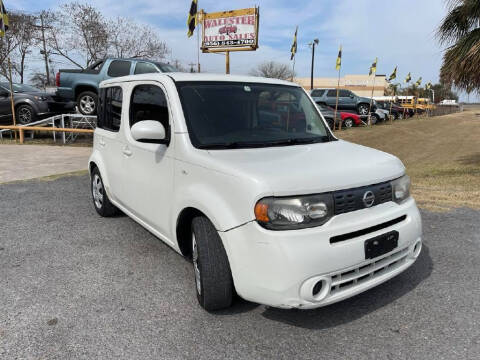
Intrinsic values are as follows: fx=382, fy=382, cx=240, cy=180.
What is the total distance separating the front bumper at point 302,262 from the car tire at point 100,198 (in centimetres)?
286

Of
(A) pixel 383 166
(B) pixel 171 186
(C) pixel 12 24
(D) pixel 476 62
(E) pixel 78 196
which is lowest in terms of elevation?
(E) pixel 78 196

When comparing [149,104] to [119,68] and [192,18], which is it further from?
[192,18]

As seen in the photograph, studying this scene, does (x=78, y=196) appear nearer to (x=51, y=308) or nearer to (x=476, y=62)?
(x=51, y=308)

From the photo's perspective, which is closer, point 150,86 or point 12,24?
point 150,86

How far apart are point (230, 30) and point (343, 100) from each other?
36.1 ft

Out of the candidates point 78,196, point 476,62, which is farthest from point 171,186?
point 476,62

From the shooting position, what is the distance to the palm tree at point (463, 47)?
743cm

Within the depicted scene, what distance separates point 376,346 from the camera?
8.08 ft

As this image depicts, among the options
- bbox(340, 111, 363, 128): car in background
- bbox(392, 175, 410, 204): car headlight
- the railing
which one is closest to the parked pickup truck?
the railing

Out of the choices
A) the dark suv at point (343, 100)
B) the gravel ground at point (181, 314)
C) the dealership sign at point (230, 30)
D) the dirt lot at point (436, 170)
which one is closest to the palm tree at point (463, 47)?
the dirt lot at point (436, 170)

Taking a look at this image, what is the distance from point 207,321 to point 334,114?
17.6 metres

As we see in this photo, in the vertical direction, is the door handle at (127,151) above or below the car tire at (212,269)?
above

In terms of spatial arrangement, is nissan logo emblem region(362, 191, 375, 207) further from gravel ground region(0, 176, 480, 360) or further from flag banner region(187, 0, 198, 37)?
flag banner region(187, 0, 198, 37)

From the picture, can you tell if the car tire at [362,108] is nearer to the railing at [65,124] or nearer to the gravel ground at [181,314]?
the railing at [65,124]
